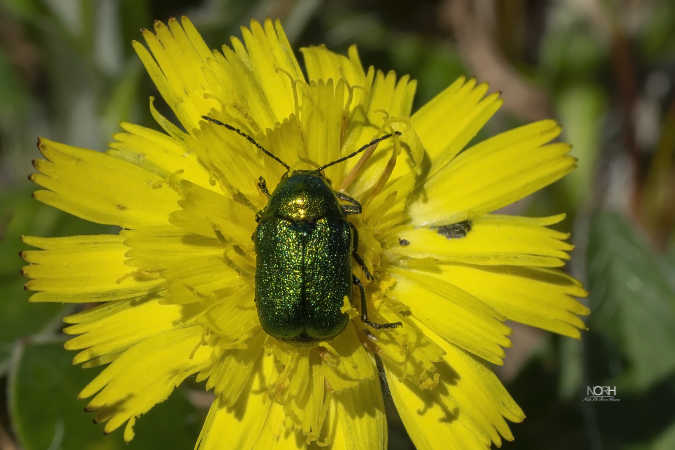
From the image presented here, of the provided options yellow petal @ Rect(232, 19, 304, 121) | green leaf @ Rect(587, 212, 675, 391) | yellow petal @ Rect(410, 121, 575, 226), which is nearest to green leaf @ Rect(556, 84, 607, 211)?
green leaf @ Rect(587, 212, 675, 391)

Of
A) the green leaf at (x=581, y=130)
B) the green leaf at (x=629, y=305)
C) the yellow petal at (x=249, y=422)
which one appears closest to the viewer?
the yellow petal at (x=249, y=422)

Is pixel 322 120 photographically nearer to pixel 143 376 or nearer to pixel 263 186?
pixel 263 186

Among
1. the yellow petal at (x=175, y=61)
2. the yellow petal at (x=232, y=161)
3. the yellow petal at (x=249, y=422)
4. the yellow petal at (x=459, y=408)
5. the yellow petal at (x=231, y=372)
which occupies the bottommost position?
the yellow petal at (x=459, y=408)

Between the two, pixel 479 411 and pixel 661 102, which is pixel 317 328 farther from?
pixel 661 102

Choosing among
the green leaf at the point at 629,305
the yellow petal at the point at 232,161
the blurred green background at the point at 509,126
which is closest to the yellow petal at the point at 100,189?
the yellow petal at the point at 232,161

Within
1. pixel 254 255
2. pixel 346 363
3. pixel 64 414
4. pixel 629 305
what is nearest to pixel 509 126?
pixel 629 305

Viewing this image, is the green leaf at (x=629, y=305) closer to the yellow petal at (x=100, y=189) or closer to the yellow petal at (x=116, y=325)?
the yellow petal at (x=116, y=325)

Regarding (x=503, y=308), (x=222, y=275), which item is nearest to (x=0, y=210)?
(x=222, y=275)
